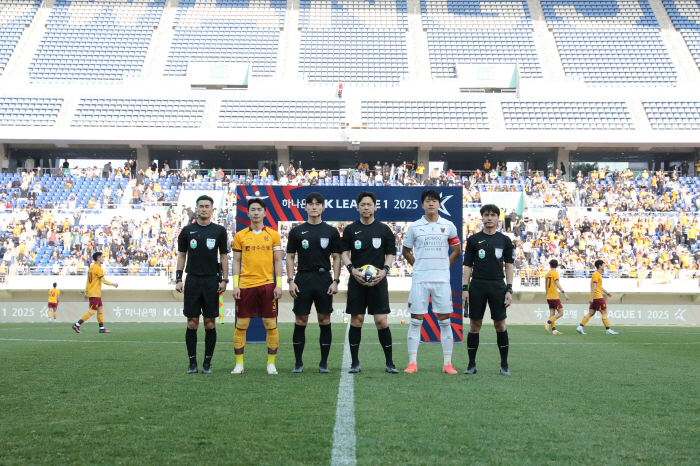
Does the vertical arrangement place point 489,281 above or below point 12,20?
below

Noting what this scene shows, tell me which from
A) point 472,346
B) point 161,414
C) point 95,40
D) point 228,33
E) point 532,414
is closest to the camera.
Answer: point 161,414

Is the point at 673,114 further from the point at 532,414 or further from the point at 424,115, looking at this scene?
the point at 532,414

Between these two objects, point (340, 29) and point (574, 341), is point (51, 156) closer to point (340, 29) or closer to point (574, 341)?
point (340, 29)

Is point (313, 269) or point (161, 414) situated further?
point (313, 269)

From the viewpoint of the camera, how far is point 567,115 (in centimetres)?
3856

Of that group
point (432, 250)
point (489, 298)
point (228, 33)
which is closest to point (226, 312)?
point (432, 250)

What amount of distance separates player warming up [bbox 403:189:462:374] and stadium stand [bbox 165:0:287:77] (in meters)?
36.0

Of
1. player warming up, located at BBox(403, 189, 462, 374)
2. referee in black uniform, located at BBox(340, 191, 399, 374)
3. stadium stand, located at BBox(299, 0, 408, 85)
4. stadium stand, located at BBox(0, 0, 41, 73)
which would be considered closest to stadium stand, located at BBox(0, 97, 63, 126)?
stadium stand, located at BBox(0, 0, 41, 73)

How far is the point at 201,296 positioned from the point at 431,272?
101 inches

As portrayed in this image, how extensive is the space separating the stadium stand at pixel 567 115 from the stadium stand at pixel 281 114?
10.3 m

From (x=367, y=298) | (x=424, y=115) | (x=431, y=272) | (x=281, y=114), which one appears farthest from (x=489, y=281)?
(x=281, y=114)

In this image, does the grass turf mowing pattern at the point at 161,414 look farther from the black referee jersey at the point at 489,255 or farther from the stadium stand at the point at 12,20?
the stadium stand at the point at 12,20

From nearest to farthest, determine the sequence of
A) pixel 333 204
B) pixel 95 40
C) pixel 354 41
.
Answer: pixel 333 204, pixel 95 40, pixel 354 41

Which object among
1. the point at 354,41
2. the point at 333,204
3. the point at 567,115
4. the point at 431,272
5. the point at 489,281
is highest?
the point at 354,41
